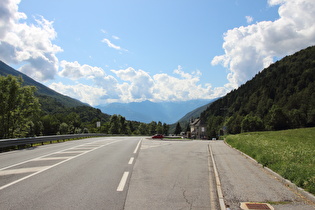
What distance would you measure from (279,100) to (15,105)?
117 m

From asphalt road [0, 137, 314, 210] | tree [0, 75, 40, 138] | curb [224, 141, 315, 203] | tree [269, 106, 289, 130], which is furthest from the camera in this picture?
tree [269, 106, 289, 130]

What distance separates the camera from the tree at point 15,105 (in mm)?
32750

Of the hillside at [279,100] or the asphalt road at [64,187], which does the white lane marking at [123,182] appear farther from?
the hillside at [279,100]

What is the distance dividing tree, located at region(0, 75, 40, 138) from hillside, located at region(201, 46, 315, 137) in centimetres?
5445

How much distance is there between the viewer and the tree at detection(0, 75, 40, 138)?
32.8 meters

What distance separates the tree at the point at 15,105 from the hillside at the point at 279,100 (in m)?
54.4

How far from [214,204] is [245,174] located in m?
3.79

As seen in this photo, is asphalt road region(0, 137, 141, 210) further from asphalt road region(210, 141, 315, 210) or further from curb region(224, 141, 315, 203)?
curb region(224, 141, 315, 203)

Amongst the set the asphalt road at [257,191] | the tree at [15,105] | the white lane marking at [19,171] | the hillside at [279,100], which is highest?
the hillside at [279,100]

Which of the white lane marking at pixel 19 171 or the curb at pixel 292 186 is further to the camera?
the white lane marking at pixel 19 171

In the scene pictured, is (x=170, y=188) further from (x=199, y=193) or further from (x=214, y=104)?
(x=214, y=104)

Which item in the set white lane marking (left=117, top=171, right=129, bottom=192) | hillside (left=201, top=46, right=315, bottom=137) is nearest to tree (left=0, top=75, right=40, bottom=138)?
white lane marking (left=117, top=171, right=129, bottom=192)

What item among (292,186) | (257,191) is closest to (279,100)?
(292,186)

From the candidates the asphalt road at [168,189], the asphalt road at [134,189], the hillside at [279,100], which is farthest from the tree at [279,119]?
the asphalt road at [168,189]
